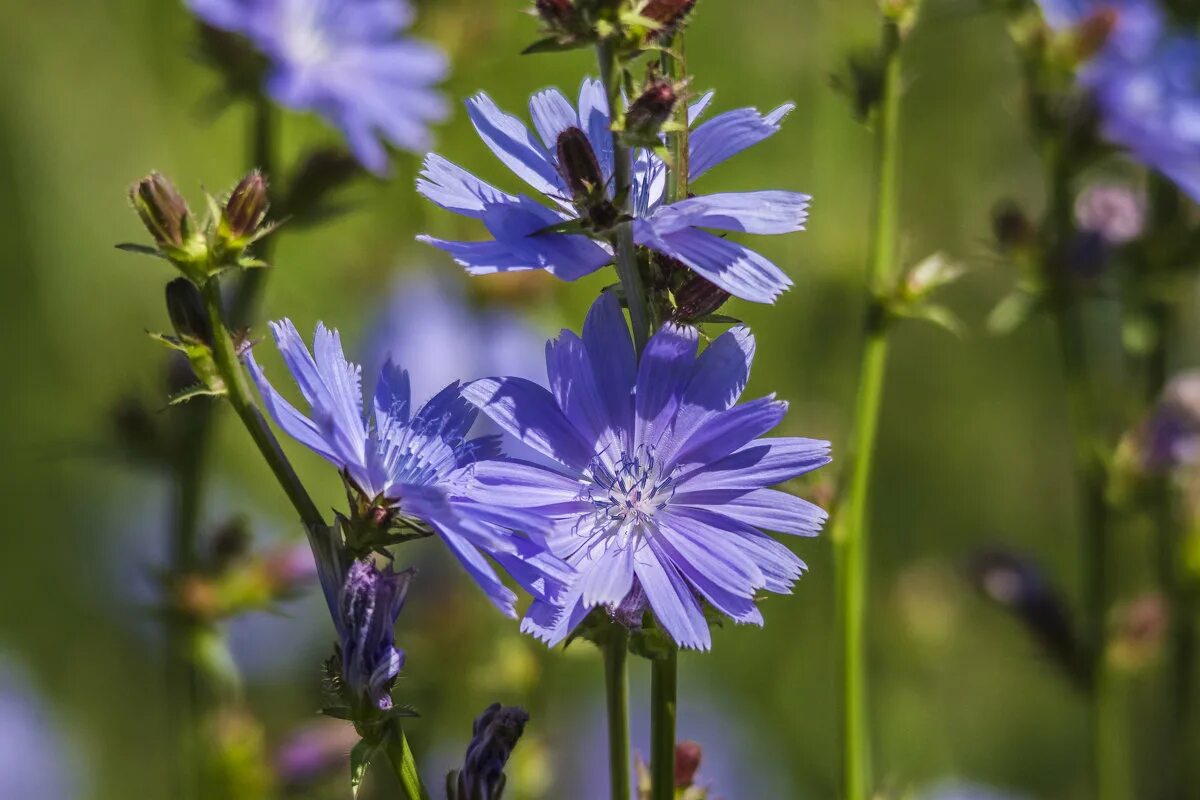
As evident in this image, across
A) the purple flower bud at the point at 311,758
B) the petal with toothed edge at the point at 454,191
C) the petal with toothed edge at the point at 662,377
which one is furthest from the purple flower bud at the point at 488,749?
the purple flower bud at the point at 311,758

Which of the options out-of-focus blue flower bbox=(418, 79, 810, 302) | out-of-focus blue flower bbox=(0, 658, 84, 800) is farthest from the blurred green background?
out-of-focus blue flower bbox=(418, 79, 810, 302)

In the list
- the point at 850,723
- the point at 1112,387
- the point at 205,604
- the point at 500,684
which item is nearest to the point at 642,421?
the point at 850,723

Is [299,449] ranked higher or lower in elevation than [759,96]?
lower

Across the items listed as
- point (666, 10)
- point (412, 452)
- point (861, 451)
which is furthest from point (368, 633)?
point (861, 451)

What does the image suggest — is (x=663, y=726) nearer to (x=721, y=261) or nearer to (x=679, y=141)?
(x=721, y=261)

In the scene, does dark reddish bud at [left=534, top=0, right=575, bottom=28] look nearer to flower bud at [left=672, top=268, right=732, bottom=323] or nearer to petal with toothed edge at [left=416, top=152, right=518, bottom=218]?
petal with toothed edge at [left=416, top=152, right=518, bottom=218]

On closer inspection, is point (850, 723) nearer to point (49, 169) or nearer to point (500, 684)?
point (500, 684)

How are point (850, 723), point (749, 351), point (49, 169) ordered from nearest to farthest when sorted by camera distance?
point (749, 351) → point (850, 723) → point (49, 169)
